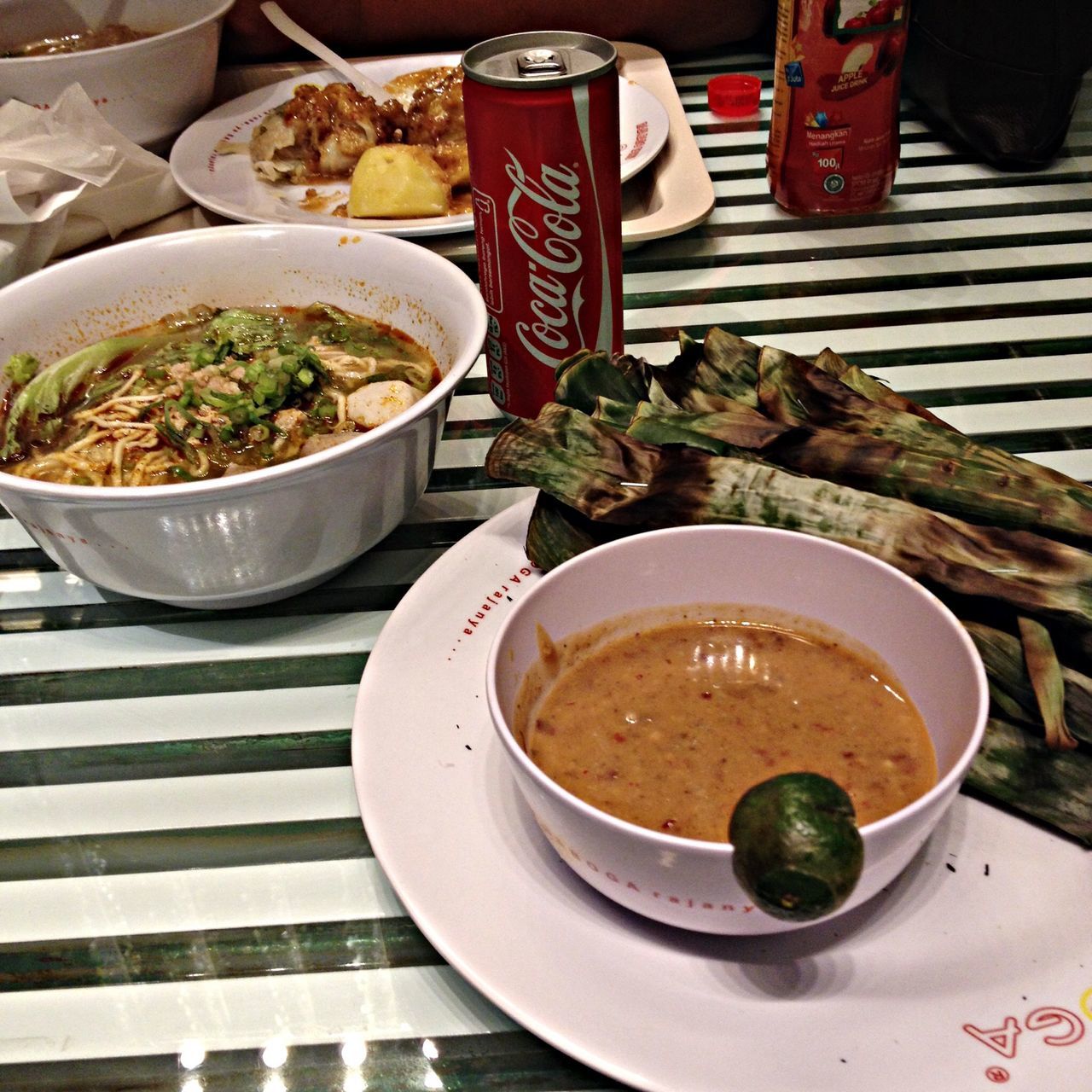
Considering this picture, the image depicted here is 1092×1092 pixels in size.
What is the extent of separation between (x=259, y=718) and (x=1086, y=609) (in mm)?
722

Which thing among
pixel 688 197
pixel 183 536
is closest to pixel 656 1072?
pixel 183 536

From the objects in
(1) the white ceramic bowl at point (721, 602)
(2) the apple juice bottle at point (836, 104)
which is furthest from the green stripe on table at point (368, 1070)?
(2) the apple juice bottle at point (836, 104)

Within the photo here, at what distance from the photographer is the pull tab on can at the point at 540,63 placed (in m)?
1.17

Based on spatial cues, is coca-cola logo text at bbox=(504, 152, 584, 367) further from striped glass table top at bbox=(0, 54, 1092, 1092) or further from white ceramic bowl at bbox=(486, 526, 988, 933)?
white ceramic bowl at bbox=(486, 526, 988, 933)

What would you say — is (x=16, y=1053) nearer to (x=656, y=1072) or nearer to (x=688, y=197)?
(x=656, y=1072)

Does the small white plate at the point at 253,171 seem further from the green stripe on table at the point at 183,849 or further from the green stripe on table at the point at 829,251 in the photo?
the green stripe on table at the point at 183,849

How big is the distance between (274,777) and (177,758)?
97 millimetres

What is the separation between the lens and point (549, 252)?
126 centimetres

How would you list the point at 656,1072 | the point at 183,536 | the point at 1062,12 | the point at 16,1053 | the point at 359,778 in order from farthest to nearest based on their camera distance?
the point at 1062,12
the point at 183,536
the point at 359,778
the point at 16,1053
the point at 656,1072

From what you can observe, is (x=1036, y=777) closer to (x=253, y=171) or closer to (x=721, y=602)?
(x=721, y=602)

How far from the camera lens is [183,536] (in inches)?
39.8

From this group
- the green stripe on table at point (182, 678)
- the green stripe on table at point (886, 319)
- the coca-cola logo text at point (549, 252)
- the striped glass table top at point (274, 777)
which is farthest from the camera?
the green stripe on table at point (886, 319)

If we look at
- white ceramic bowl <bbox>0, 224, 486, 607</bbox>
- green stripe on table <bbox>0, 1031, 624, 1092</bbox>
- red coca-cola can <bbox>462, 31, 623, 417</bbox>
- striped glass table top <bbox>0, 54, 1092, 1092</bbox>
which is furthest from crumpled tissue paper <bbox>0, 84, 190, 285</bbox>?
green stripe on table <bbox>0, 1031, 624, 1092</bbox>

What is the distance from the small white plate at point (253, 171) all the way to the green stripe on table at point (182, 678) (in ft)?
2.77
